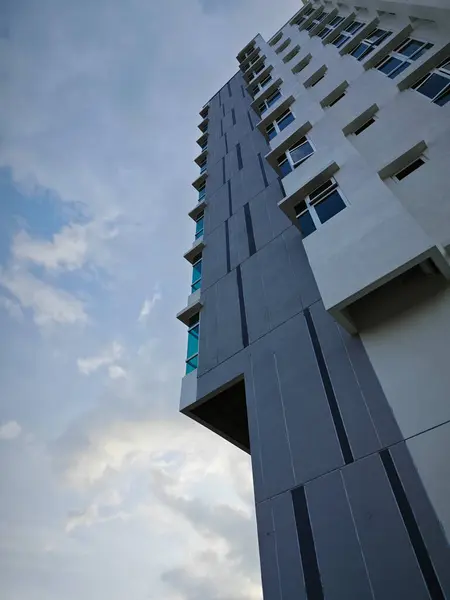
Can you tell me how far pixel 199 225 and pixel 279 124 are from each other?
19.9 feet

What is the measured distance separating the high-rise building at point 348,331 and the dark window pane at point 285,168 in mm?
99

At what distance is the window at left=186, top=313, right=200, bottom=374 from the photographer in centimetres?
1225

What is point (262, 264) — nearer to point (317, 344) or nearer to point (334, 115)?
point (317, 344)

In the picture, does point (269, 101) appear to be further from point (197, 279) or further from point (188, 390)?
point (188, 390)

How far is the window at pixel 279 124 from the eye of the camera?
1554cm

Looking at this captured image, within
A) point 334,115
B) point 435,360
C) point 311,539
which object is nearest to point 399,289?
point 435,360

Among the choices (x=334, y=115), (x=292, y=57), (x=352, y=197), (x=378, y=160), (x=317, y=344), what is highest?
(x=292, y=57)

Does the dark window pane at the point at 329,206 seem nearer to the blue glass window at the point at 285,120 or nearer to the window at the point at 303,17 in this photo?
the blue glass window at the point at 285,120

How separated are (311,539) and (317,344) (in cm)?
399

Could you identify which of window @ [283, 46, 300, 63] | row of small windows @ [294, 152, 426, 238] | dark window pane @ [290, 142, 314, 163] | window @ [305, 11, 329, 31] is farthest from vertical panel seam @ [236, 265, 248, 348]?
window @ [305, 11, 329, 31]

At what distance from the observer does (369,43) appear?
52.7 ft

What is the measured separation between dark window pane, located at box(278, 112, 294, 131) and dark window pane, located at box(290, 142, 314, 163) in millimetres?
3056

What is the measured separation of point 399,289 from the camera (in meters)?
7.73

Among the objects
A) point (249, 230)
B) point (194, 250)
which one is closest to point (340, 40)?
point (249, 230)
